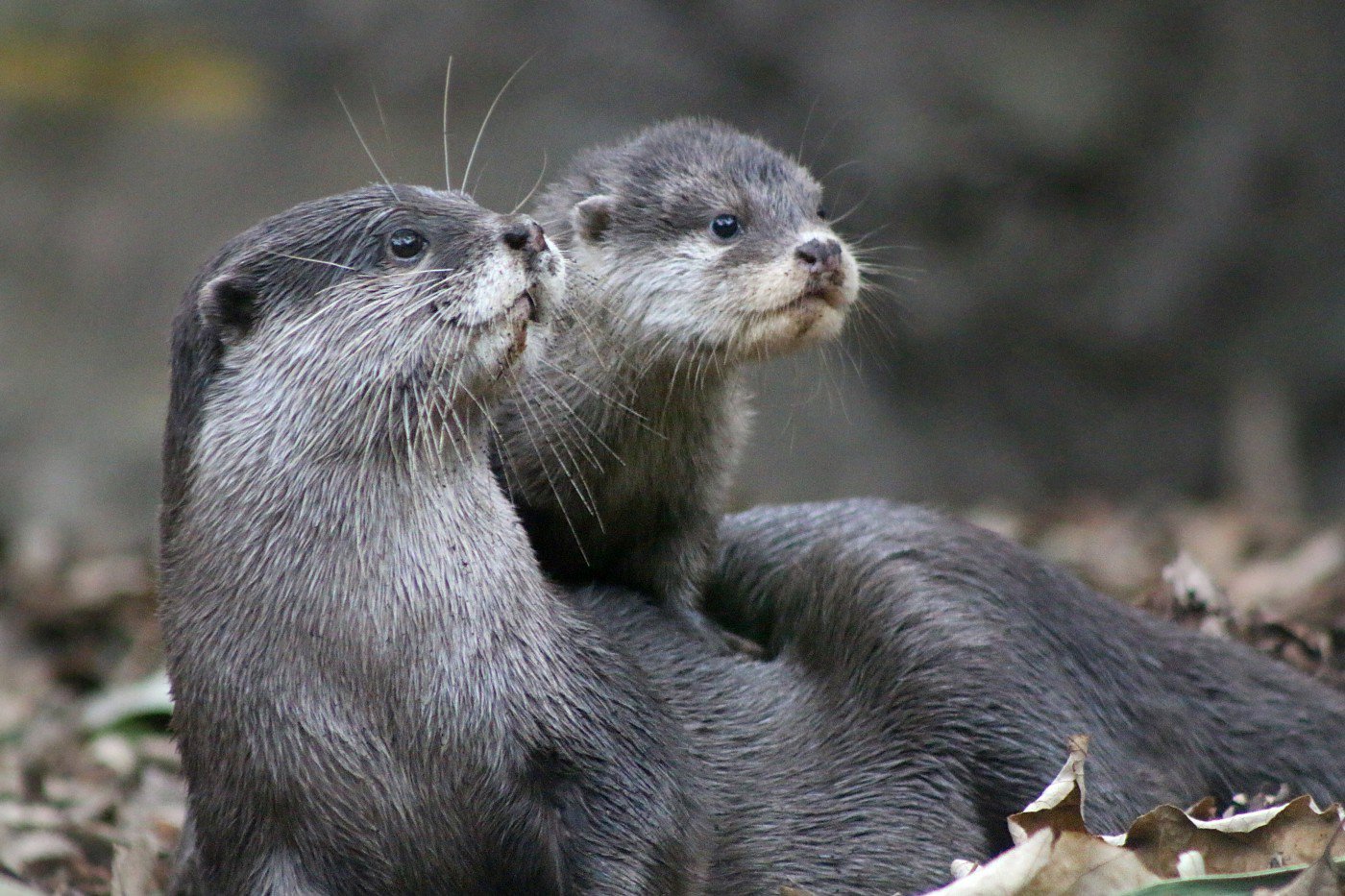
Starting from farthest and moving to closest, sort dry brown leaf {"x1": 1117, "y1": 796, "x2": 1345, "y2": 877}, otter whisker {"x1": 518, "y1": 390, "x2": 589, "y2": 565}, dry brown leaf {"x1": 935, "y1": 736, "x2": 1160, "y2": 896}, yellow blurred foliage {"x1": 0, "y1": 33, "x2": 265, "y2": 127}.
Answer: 1. yellow blurred foliage {"x1": 0, "y1": 33, "x2": 265, "y2": 127}
2. otter whisker {"x1": 518, "y1": 390, "x2": 589, "y2": 565}
3. dry brown leaf {"x1": 1117, "y1": 796, "x2": 1345, "y2": 877}
4. dry brown leaf {"x1": 935, "y1": 736, "x2": 1160, "y2": 896}

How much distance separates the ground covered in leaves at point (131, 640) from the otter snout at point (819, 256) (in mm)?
1205

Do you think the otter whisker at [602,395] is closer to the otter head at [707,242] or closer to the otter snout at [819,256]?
the otter head at [707,242]

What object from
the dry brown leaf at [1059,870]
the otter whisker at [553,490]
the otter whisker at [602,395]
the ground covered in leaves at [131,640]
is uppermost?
the otter whisker at [602,395]

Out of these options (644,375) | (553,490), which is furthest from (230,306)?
(644,375)

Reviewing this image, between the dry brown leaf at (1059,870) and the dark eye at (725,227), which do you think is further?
the dark eye at (725,227)

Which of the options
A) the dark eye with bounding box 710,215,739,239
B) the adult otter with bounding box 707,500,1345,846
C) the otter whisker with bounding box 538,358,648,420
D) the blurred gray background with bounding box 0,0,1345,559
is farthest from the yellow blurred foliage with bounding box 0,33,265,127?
the adult otter with bounding box 707,500,1345,846

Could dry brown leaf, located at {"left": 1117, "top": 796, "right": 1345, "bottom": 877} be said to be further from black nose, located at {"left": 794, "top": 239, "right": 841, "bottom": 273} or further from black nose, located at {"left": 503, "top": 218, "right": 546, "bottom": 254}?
black nose, located at {"left": 794, "top": 239, "right": 841, "bottom": 273}

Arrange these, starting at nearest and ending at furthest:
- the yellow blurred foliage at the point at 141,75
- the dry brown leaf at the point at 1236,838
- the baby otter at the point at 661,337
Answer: the dry brown leaf at the point at 1236,838 < the baby otter at the point at 661,337 < the yellow blurred foliage at the point at 141,75

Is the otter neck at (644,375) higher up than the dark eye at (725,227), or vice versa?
the dark eye at (725,227)

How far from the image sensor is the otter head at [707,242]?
3.51 m

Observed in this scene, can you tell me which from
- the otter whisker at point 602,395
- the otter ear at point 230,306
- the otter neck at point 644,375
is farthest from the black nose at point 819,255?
the otter ear at point 230,306

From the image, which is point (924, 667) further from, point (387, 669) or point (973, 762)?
point (387, 669)

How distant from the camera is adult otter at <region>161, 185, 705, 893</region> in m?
2.45

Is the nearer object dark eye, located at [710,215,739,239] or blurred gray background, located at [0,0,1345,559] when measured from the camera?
dark eye, located at [710,215,739,239]
